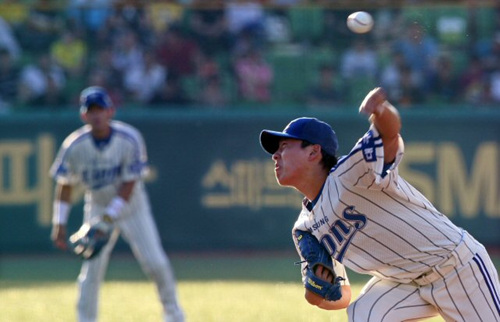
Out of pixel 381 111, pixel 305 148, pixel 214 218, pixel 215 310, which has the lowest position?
pixel 214 218

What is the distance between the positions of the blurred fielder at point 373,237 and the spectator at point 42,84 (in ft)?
32.6

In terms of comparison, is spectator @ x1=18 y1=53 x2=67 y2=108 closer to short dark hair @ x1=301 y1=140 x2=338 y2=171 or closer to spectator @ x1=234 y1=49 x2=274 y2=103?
spectator @ x1=234 y1=49 x2=274 y2=103

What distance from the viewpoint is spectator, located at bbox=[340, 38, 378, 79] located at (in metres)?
14.8

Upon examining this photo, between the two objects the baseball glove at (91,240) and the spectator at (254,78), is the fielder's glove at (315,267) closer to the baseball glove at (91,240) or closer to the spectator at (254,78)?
the baseball glove at (91,240)

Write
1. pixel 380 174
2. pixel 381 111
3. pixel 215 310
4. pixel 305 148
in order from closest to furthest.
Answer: pixel 381 111 → pixel 380 174 → pixel 305 148 → pixel 215 310

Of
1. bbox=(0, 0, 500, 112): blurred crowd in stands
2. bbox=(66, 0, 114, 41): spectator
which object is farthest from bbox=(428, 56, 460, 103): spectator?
bbox=(66, 0, 114, 41): spectator

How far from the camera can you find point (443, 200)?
14.5 m

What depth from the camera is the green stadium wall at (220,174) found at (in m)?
14.5

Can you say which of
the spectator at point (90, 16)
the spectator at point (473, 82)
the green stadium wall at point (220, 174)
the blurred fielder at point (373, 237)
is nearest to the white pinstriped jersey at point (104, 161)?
the blurred fielder at point (373, 237)

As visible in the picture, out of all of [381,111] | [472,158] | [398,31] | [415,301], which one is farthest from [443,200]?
[381,111]

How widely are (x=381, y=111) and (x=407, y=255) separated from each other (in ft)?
3.77

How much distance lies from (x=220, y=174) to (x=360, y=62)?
2635 mm

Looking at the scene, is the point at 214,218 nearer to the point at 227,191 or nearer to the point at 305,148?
the point at 227,191

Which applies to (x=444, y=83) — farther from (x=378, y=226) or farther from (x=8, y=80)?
(x=378, y=226)
